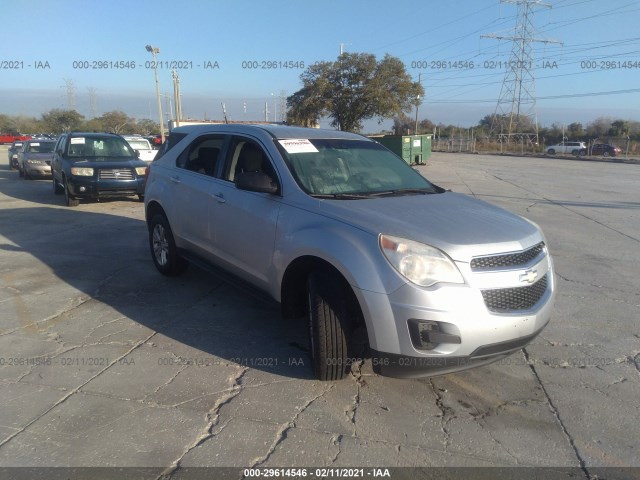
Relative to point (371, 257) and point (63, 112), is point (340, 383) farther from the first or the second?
point (63, 112)

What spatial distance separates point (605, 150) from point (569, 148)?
4155 mm

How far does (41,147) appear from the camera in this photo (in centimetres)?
1944

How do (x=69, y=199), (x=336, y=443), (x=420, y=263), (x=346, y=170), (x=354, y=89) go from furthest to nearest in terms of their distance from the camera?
(x=354, y=89) < (x=69, y=199) < (x=346, y=170) < (x=420, y=263) < (x=336, y=443)

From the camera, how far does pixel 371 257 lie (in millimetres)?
3219

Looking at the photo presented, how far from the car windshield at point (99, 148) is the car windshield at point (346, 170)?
31.2 feet

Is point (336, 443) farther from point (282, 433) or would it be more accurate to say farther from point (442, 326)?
point (442, 326)

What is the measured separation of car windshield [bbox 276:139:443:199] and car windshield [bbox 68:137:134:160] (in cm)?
952

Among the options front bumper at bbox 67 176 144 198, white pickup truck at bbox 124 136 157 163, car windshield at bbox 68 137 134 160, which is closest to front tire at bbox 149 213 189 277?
front bumper at bbox 67 176 144 198

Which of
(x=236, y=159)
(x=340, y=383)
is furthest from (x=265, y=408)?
(x=236, y=159)

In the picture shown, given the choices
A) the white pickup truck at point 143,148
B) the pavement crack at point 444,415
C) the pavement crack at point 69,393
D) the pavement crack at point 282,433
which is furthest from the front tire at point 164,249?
the white pickup truck at point 143,148

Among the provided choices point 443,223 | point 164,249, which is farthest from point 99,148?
A: point 443,223

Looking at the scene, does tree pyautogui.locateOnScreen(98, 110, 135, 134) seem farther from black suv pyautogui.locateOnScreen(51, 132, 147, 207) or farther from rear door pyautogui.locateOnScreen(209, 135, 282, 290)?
rear door pyautogui.locateOnScreen(209, 135, 282, 290)

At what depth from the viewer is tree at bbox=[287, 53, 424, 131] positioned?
35062 mm

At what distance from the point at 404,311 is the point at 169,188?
3.64 m
